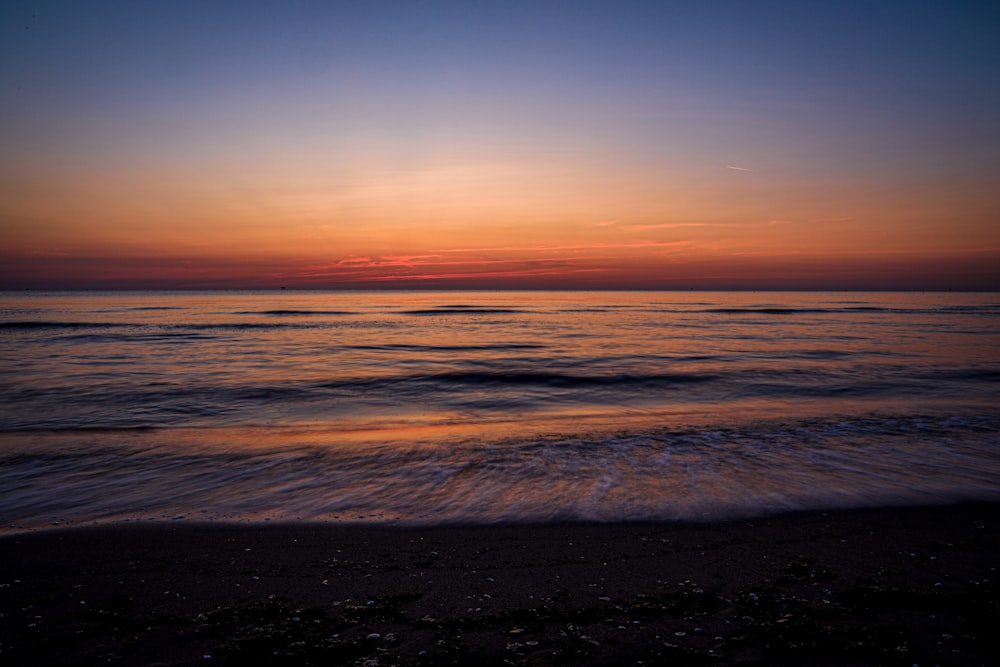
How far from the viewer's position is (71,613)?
418cm

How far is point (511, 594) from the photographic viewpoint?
4500 mm

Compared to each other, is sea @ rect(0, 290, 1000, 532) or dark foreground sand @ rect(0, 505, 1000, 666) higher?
dark foreground sand @ rect(0, 505, 1000, 666)

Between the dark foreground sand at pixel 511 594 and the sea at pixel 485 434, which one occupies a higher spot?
the dark foreground sand at pixel 511 594

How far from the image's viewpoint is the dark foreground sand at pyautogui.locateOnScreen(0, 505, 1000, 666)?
3701mm

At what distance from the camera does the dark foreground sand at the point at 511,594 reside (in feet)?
12.1

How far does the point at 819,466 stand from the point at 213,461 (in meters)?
9.60

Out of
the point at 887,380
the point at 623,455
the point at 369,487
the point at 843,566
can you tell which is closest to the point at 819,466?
the point at 623,455

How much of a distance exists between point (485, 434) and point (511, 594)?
6583 millimetres

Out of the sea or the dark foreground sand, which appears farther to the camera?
the sea

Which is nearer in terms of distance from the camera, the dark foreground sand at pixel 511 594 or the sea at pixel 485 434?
the dark foreground sand at pixel 511 594

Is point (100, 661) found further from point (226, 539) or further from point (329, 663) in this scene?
point (226, 539)

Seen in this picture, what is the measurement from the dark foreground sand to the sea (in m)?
0.70

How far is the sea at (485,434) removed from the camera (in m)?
6.90

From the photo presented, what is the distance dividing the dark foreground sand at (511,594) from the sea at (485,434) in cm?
70
